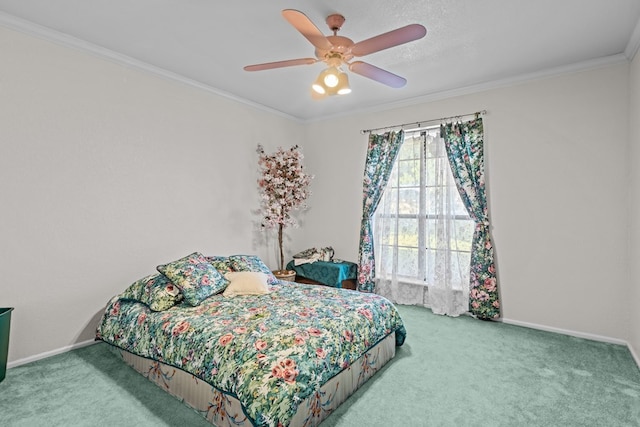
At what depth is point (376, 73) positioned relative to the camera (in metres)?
2.52

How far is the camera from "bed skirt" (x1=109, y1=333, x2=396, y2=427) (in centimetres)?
178

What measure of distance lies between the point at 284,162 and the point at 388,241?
1774 millimetres

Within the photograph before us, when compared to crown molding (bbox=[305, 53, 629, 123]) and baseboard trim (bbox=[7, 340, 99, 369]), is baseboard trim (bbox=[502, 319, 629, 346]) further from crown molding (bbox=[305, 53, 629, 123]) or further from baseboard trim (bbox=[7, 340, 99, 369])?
baseboard trim (bbox=[7, 340, 99, 369])

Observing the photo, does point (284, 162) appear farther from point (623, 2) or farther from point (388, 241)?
point (623, 2)

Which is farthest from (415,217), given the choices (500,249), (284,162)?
(284,162)

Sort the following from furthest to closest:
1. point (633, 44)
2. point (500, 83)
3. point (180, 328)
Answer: point (500, 83) → point (633, 44) → point (180, 328)

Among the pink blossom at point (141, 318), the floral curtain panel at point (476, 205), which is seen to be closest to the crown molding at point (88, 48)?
the pink blossom at point (141, 318)

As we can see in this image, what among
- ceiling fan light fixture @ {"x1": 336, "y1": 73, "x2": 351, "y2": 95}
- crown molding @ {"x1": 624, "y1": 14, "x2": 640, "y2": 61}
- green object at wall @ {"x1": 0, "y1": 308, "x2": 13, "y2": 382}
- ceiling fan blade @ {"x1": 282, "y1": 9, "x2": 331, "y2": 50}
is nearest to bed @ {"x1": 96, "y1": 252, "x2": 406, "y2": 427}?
green object at wall @ {"x1": 0, "y1": 308, "x2": 13, "y2": 382}

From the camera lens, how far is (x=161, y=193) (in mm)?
3496

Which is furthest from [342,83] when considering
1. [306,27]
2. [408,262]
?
[408,262]

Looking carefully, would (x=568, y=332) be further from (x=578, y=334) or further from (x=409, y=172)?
(x=409, y=172)

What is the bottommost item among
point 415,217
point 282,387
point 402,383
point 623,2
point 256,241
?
point 402,383

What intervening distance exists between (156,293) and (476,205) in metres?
3.36

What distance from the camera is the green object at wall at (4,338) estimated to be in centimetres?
232
